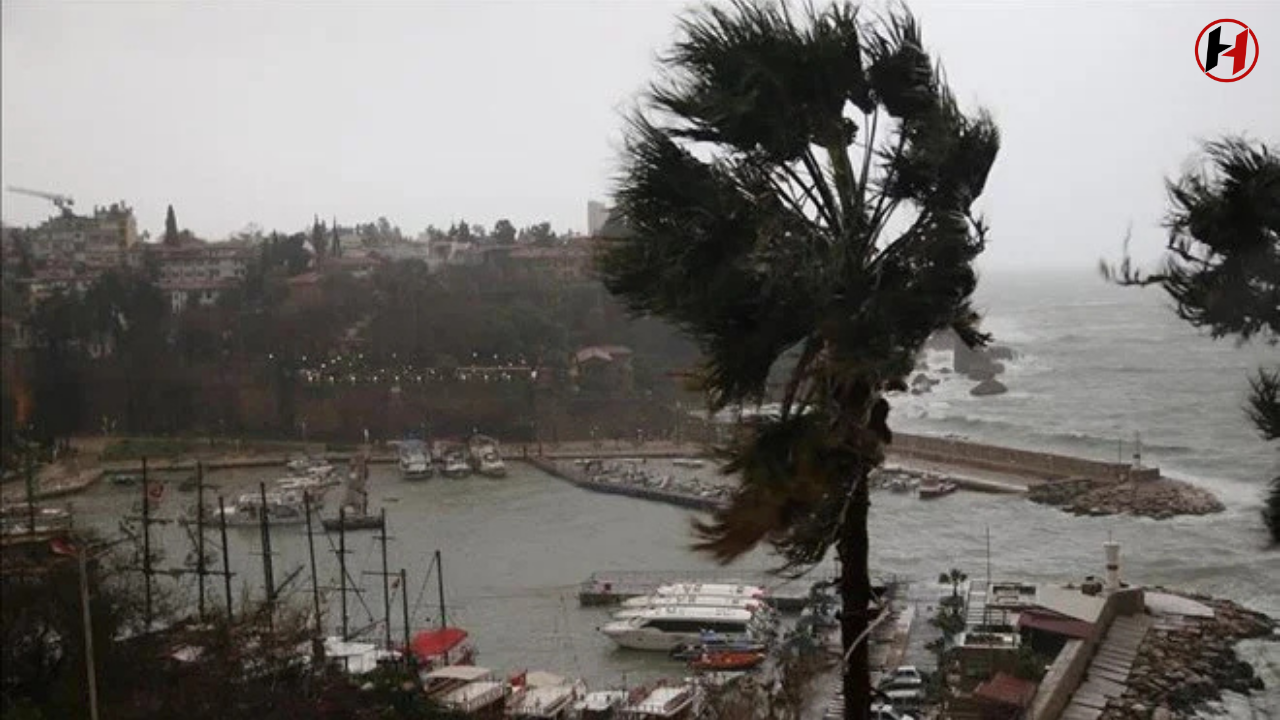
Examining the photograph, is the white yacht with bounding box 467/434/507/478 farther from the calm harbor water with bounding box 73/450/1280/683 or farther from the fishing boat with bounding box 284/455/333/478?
the fishing boat with bounding box 284/455/333/478

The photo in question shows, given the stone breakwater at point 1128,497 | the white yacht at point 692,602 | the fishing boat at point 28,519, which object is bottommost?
the white yacht at point 692,602

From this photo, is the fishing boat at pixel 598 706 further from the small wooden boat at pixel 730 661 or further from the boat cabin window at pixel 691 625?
the boat cabin window at pixel 691 625

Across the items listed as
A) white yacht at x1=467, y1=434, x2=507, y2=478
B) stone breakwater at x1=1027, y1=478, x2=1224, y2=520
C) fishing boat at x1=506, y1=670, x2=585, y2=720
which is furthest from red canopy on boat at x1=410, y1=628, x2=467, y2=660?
white yacht at x1=467, y1=434, x2=507, y2=478

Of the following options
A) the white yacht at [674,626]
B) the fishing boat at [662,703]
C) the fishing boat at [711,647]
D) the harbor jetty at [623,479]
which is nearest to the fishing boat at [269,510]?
the harbor jetty at [623,479]

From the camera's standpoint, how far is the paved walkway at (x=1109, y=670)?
285 centimetres

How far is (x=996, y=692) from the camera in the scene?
9.93ft

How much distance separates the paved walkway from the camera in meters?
2.85

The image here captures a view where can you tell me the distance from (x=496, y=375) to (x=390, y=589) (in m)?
4.86

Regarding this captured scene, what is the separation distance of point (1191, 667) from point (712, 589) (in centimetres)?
246

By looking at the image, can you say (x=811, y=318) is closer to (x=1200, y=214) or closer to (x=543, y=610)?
(x=1200, y=214)

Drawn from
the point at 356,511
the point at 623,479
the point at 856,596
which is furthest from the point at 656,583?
the point at 856,596

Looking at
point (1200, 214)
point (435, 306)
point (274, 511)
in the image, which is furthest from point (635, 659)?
point (435, 306)

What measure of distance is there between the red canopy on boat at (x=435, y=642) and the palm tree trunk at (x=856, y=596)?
11.5 ft

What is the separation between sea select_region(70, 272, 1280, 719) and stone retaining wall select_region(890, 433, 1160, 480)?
14 centimetres
